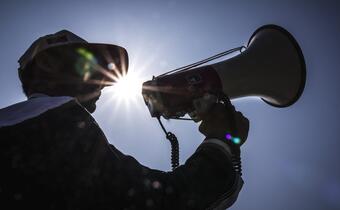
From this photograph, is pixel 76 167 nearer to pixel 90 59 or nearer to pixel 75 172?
pixel 75 172

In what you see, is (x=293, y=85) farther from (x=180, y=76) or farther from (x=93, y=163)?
(x=93, y=163)

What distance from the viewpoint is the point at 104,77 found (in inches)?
90.0

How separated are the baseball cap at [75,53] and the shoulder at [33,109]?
433 mm

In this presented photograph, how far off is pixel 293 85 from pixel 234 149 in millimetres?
1853

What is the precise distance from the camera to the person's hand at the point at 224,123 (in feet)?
6.59

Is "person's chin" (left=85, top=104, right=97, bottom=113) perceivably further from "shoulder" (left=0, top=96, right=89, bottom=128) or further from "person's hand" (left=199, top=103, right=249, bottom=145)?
"person's hand" (left=199, top=103, right=249, bottom=145)

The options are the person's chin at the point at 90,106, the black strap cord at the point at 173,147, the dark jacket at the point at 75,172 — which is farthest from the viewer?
the black strap cord at the point at 173,147

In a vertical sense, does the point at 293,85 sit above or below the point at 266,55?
below

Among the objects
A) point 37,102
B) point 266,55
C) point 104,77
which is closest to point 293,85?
point 266,55

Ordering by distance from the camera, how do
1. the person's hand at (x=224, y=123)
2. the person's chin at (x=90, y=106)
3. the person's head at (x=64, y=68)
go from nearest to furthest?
the person's head at (x=64, y=68) < the person's hand at (x=224, y=123) < the person's chin at (x=90, y=106)

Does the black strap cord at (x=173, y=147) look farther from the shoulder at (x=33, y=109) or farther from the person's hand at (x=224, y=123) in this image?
the shoulder at (x=33, y=109)

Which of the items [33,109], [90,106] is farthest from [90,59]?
[33,109]

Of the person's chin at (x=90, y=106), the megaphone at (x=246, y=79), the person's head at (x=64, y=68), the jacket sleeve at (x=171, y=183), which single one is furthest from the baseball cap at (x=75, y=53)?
the jacket sleeve at (x=171, y=183)

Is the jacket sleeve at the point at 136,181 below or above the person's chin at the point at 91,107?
below
